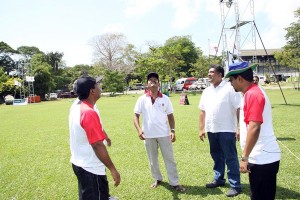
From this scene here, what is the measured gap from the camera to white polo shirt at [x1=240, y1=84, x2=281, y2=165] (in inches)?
112

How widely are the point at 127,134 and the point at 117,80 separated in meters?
37.9

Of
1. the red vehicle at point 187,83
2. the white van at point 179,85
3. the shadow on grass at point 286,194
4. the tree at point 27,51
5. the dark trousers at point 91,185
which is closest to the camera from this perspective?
the dark trousers at point 91,185

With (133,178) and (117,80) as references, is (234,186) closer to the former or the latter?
(133,178)

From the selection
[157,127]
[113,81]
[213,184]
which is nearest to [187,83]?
[113,81]

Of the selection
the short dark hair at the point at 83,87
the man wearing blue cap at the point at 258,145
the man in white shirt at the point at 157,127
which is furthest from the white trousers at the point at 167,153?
the short dark hair at the point at 83,87

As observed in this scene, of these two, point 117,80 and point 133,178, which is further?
point 117,80

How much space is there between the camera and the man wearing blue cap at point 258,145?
2.86 meters

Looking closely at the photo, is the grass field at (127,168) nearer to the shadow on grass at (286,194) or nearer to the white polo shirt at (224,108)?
the shadow on grass at (286,194)

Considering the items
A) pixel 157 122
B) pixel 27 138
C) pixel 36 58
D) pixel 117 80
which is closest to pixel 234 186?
pixel 157 122

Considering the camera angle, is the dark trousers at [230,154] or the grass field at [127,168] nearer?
the dark trousers at [230,154]

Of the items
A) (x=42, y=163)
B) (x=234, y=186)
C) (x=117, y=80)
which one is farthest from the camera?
(x=117, y=80)

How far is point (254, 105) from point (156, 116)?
8.32 feet

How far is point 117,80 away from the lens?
48.3 m

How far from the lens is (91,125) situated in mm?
2867
